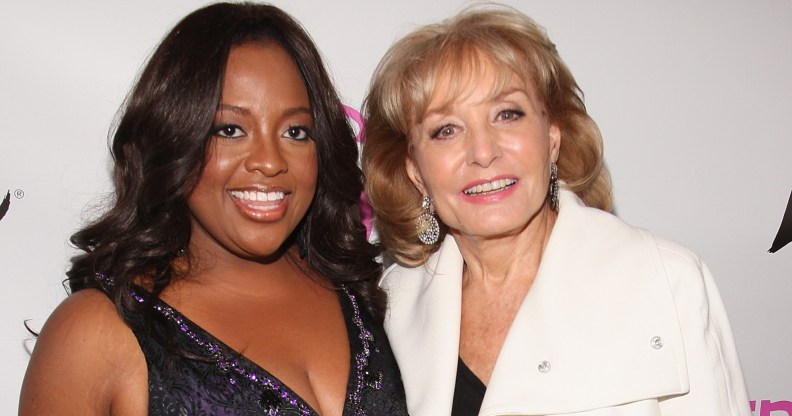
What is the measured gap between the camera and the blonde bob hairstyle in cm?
229

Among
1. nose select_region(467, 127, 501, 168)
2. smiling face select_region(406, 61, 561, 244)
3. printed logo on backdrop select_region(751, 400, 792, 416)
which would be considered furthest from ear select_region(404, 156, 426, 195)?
printed logo on backdrop select_region(751, 400, 792, 416)

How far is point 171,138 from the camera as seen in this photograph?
2.08m

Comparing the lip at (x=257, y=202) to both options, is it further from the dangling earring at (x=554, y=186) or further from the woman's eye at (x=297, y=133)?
the dangling earring at (x=554, y=186)

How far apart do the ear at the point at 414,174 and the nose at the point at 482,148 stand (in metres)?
0.29

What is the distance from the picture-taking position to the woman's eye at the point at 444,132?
2.30m

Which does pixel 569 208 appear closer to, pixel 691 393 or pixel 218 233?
pixel 691 393

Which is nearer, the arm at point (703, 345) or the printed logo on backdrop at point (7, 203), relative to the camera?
the arm at point (703, 345)

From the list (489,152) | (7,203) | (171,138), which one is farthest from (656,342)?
(7,203)

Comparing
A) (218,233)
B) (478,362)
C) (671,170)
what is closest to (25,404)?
(218,233)

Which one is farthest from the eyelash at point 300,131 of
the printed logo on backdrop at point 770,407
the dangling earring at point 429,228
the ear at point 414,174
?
the printed logo on backdrop at point 770,407

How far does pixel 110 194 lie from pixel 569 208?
4.54 ft

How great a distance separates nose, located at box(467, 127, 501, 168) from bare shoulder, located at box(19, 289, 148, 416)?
0.96m

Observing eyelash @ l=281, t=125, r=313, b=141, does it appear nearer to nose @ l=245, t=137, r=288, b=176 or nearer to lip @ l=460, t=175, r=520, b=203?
nose @ l=245, t=137, r=288, b=176

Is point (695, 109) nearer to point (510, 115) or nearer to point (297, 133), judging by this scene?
point (510, 115)
